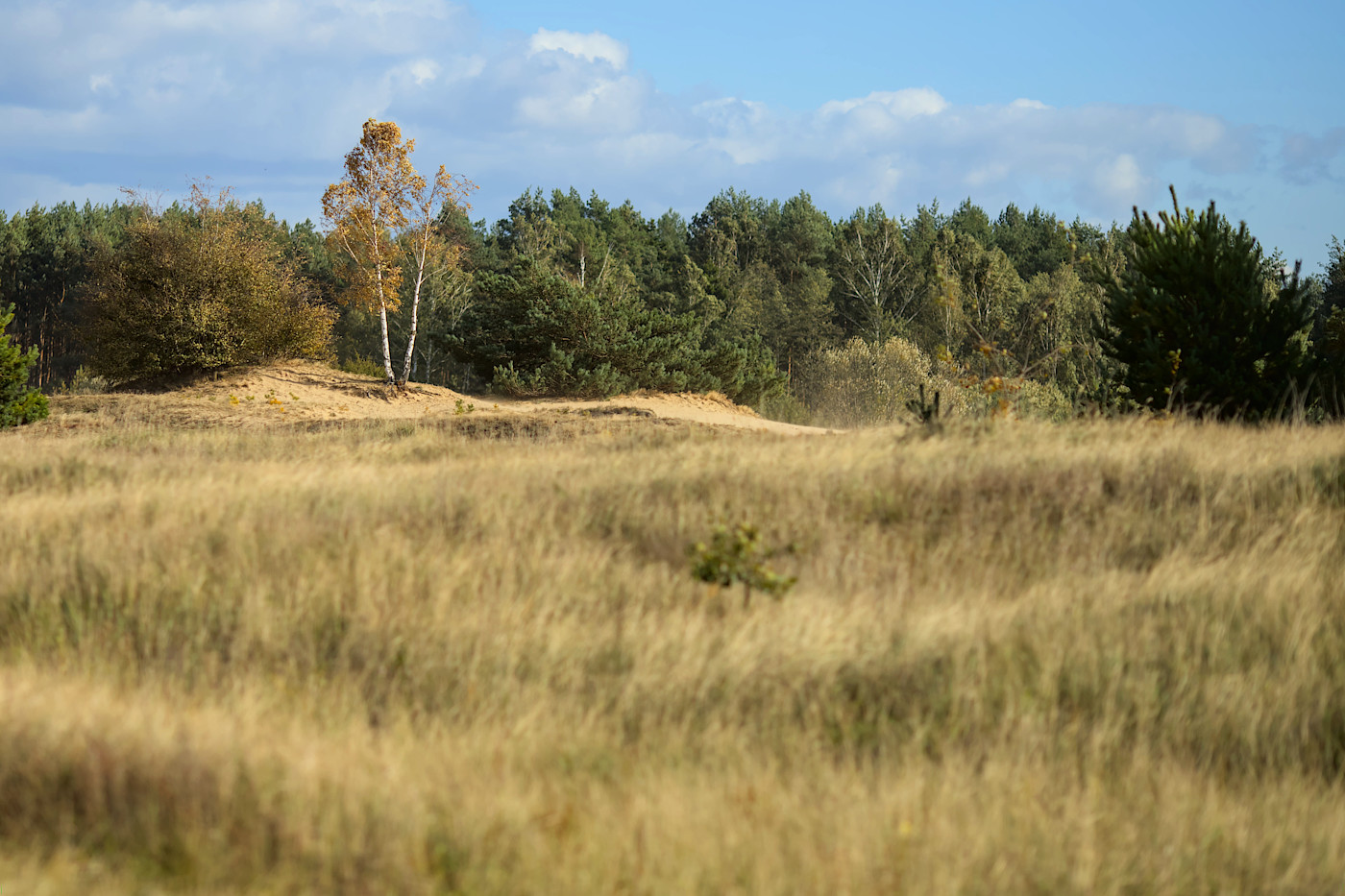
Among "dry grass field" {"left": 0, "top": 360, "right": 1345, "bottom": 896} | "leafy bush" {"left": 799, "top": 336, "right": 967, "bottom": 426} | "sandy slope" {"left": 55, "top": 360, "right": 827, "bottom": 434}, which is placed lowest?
"dry grass field" {"left": 0, "top": 360, "right": 1345, "bottom": 896}

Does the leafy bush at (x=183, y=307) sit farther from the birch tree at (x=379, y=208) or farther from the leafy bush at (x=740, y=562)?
the leafy bush at (x=740, y=562)

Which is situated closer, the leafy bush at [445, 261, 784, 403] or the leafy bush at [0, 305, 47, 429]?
the leafy bush at [0, 305, 47, 429]

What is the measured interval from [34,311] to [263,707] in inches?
2365

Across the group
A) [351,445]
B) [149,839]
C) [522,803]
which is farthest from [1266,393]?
[149,839]

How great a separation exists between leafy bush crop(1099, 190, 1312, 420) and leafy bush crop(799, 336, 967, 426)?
50.4 ft

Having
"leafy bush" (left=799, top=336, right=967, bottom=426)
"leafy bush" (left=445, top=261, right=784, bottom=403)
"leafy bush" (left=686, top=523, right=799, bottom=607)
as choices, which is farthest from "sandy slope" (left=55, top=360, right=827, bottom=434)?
"leafy bush" (left=686, top=523, right=799, bottom=607)

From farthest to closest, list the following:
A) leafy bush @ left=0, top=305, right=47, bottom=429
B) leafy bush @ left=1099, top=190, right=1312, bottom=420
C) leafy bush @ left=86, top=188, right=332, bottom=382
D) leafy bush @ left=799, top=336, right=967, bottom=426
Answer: leafy bush @ left=799, top=336, right=967, bottom=426
leafy bush @ left=86, top=188, right=332, bottom=382
leafy bush @ left=0, top=305, right=47, bottom=429
leafy bush @ left=1099, top=190, right=1312, bottom=420

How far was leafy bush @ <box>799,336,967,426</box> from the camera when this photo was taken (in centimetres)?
3048

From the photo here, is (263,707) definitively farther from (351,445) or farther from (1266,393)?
(1266,393)

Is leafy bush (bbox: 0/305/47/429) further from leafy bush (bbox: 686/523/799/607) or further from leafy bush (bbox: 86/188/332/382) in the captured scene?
leafy bush (bbox: 686/523/799/607)

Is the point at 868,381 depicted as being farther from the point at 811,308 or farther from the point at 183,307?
the point at 183,307

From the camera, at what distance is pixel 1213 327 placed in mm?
13539

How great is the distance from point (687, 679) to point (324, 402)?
20.7m

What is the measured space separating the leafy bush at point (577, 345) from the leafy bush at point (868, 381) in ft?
12.6
